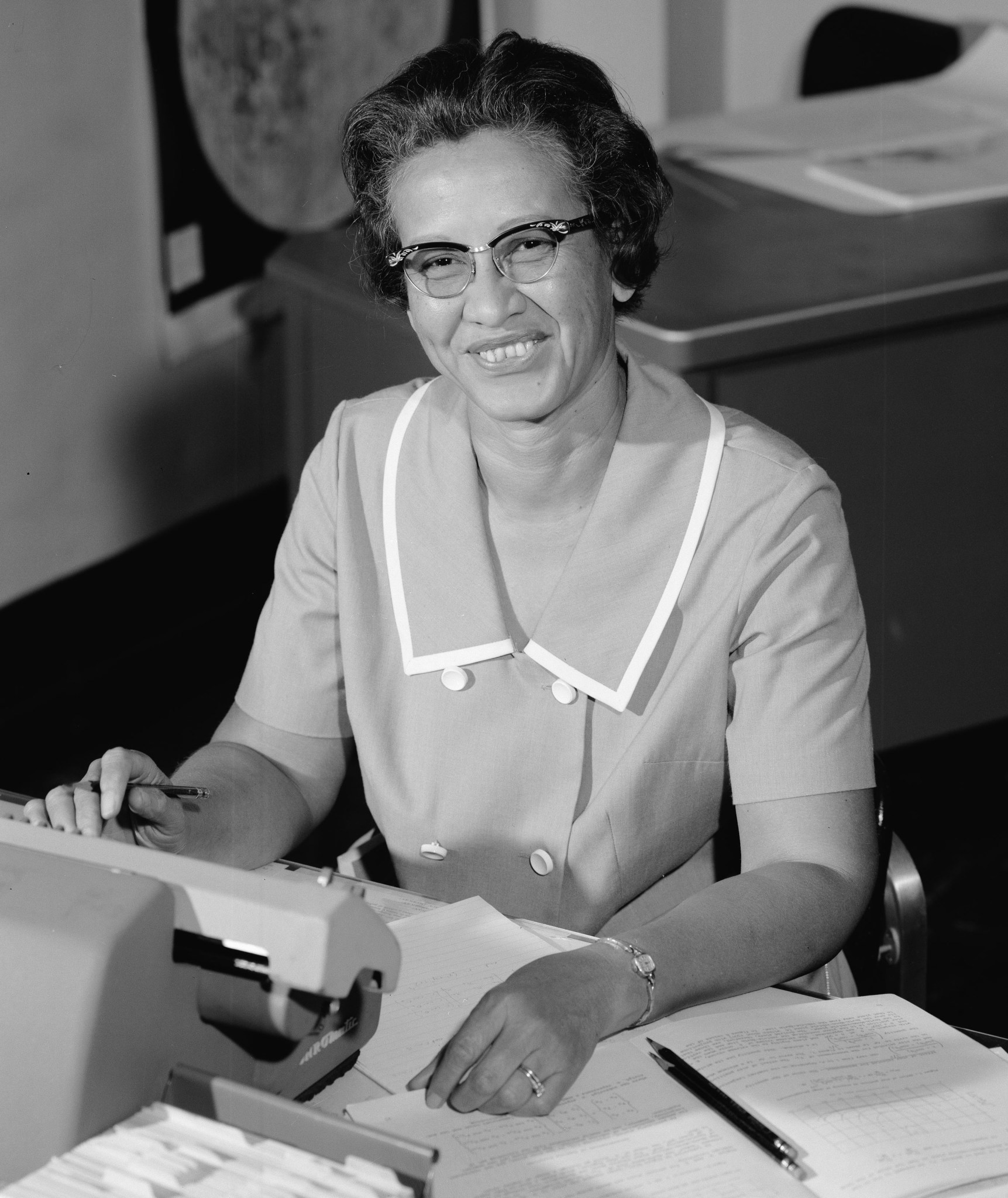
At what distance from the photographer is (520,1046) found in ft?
3.55

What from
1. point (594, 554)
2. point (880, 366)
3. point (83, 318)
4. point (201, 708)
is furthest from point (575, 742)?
point (83, 318)

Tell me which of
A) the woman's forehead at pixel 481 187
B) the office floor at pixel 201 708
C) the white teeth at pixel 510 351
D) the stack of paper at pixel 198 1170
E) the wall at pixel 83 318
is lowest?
the office floor at pixel 201 708

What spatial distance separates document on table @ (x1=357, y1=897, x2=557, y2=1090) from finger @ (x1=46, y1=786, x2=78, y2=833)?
282mm

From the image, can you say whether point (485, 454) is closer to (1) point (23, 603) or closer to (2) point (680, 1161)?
(2) point (680, 1161)

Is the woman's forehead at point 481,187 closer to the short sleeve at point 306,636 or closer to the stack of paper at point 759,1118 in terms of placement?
the short sleeve at point 306,636

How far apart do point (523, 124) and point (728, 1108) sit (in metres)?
0.90

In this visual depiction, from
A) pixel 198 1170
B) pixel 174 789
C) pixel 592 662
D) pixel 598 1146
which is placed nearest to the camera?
pixel 198 1170

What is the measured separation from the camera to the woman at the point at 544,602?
1.44 meters

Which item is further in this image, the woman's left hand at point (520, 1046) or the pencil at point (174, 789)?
the pencil at point (174, 789)

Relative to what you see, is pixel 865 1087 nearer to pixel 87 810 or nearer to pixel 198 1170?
pixel 198 1170

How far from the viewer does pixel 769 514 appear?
1.50 metres

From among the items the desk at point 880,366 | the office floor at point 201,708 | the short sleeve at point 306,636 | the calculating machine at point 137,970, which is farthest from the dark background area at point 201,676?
the calculating machine at point 137,970

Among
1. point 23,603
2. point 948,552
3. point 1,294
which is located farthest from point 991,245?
point 23,603

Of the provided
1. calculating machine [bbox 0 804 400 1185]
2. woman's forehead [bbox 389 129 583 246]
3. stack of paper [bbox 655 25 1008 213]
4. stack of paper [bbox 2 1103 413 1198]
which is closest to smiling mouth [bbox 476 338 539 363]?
woman's forehead [bbox 389 129 583 246]
